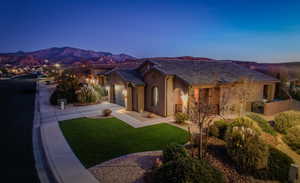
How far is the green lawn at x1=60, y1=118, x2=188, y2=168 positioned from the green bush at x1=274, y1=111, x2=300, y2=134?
19.3ft

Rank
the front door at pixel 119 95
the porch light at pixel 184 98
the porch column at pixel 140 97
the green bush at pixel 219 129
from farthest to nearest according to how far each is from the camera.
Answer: the front door at pixel 119 95
the porch column at pixel 140 97
the porch light at pixel 184 98
the green bush at pixel 219 129

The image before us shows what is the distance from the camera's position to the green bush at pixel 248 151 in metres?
4.97

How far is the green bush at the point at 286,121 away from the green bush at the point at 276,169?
446 cm

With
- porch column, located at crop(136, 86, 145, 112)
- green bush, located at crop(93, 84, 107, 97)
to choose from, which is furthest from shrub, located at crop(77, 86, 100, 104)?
porch column, located at crop(136, 86, 145, 112)

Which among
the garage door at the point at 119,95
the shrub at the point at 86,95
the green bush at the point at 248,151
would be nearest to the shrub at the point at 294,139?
the green bush at the point at 248,151

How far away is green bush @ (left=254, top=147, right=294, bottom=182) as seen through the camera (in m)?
4.85

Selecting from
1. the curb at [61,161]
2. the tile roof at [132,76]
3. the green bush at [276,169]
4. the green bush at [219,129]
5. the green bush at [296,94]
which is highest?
the tile roof at [132,76]

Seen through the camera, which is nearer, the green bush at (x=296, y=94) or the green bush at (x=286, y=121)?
the green bush at (x=286, y=121)

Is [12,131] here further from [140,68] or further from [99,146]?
[140,68]

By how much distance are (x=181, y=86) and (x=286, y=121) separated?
22.0 ft

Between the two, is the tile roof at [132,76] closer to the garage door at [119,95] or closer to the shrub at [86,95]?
the garage door at [119,95]

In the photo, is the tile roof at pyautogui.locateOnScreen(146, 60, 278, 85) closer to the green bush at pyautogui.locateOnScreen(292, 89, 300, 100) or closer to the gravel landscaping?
the green bush at pyautogui.locateOnScreen(292, 89, 300, 100)

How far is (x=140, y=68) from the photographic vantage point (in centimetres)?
1634

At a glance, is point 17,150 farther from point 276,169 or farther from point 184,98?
point 276,169
